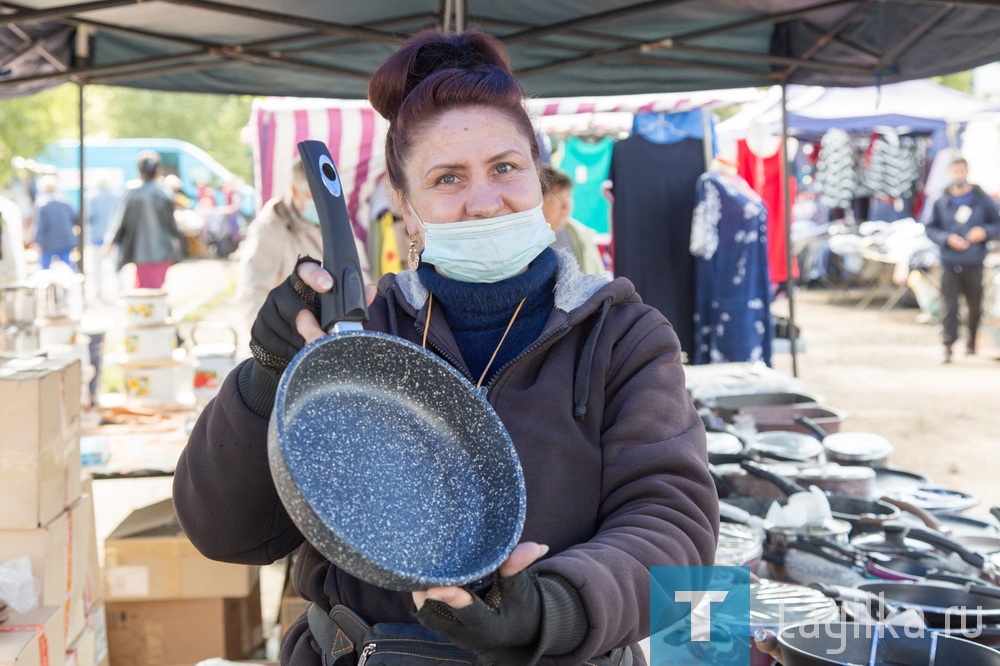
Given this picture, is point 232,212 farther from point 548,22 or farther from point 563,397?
point 563,397

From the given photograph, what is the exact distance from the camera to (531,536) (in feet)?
4.59

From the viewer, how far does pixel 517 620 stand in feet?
3.64

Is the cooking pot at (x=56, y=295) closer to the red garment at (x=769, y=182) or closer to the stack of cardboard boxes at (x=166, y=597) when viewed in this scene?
the stack of cardboard boxes at (x=166, y=597)

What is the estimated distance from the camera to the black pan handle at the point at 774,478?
274 centimetres

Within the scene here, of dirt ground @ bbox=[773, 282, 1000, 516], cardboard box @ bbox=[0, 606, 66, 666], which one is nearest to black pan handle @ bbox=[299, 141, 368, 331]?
cardboard box @ bbox=[0, 606, 66, 666]

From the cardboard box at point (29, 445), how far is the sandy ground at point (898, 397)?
5.14ft

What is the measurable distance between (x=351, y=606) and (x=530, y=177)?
732 millimetres

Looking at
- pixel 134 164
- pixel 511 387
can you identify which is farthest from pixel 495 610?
pixel 134 164

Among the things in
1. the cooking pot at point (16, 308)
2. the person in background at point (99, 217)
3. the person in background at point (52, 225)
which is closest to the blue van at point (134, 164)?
the person in background at point (99, 217)

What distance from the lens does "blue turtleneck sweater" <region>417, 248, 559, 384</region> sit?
155cm

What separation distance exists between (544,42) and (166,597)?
2853mm

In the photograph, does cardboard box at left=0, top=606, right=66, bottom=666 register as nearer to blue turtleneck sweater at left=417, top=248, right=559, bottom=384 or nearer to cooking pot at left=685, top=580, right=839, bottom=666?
blue turtleneck sweater at left=417, top=248, right=559, bottom=384

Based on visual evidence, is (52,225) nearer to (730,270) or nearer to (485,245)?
(730,270)

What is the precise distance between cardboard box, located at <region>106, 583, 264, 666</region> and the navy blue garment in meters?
3.59
